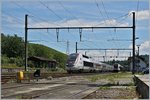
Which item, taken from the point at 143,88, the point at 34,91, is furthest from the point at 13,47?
the point at 143,88

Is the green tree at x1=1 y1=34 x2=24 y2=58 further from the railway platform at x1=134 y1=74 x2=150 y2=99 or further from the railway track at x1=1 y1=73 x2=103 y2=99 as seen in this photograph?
the railway platform at x1=134 y1=74 x2=150 y2=99

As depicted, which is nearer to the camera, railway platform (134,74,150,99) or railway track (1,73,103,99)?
railway platform (134,74,150,99)

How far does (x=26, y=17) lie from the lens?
52.8m

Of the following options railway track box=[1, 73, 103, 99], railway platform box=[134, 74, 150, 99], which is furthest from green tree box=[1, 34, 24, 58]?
railway platform box=[134, 74, 150, 99]

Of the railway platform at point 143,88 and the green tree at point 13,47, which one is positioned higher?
the green tree at point 13,47

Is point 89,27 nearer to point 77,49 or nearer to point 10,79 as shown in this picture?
point 10,79

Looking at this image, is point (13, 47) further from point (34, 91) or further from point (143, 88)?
point (143, 88)

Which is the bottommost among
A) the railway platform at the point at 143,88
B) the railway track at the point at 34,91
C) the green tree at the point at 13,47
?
the railway track at the point at 34,91

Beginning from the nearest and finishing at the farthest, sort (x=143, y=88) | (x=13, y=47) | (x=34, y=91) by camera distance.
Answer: (x=143, y=88)
(x=34, y=91)
(x=13, y=47)

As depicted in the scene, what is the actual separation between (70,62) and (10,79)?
96.8 feet

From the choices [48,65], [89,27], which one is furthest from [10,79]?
[48,65]

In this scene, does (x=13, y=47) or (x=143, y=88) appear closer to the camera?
(x=143, y=88)

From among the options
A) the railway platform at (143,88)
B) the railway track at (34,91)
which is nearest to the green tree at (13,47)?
the railway track at (34,91)

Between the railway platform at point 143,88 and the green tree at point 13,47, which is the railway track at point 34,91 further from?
the green tree at point 13,47
